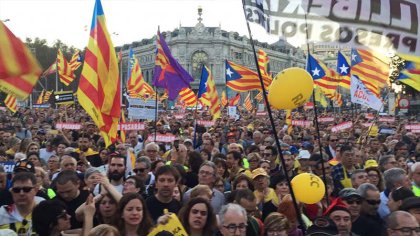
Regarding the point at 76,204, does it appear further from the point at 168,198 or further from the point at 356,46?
the point at 356,46

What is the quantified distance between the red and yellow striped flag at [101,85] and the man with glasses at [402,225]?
405 cm

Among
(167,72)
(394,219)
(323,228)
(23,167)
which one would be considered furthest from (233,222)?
(167,72)

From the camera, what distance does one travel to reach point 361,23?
3.67 metres

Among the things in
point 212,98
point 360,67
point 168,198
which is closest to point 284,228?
point 168,198

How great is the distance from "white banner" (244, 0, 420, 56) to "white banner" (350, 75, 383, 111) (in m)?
9.53

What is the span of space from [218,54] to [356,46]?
87.3 meters

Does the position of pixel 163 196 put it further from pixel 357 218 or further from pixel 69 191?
pixel 357 218

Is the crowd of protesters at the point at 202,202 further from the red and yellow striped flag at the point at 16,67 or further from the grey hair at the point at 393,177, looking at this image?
the red and yellow striped flag at the point at 16,67

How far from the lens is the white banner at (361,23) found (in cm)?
363

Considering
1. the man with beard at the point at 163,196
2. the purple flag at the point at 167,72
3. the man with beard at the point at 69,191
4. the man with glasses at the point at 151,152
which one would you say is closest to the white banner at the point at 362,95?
the purple flag at the point at 167,72

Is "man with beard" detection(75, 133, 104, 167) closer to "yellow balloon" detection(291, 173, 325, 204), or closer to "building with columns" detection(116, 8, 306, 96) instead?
"yellow balloon" detection(291, 173, 325, 204)

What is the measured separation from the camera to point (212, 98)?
663 inches

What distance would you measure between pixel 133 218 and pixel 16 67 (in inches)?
62.4

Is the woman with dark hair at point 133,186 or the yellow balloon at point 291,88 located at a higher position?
the yellow balloon at point 291,88
